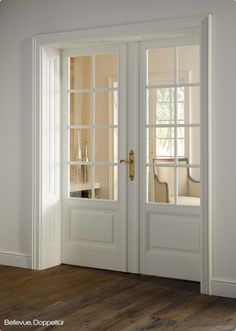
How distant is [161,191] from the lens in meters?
4.93

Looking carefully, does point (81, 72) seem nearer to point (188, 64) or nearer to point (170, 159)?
point (188, 64)

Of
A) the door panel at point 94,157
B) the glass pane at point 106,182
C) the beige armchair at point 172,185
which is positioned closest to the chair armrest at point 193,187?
the beige armchair at point 172,185

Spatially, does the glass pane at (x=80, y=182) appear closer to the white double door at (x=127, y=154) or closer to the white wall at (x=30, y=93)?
the white double door at (x=127, y=154)

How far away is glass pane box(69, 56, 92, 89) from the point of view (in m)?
5.28

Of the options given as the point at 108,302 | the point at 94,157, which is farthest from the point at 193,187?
the point at 108,302

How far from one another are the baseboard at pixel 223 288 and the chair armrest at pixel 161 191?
0.90 metres

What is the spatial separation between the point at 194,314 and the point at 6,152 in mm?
2537

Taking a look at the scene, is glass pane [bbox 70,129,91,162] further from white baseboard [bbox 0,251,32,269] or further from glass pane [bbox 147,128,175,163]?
white baseboard [bbox 0,251,32,269]

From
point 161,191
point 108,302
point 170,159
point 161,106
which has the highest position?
point 161,106

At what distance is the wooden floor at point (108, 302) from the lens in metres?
3.66

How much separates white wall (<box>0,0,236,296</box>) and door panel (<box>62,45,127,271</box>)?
37cm

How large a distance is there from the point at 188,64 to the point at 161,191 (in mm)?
1149

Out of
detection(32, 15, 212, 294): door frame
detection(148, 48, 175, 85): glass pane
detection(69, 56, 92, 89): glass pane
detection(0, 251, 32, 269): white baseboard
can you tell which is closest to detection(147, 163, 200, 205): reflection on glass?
detection(32, 15, 212, 294): door frame

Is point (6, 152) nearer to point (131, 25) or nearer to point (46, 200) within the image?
point (46, 200)
